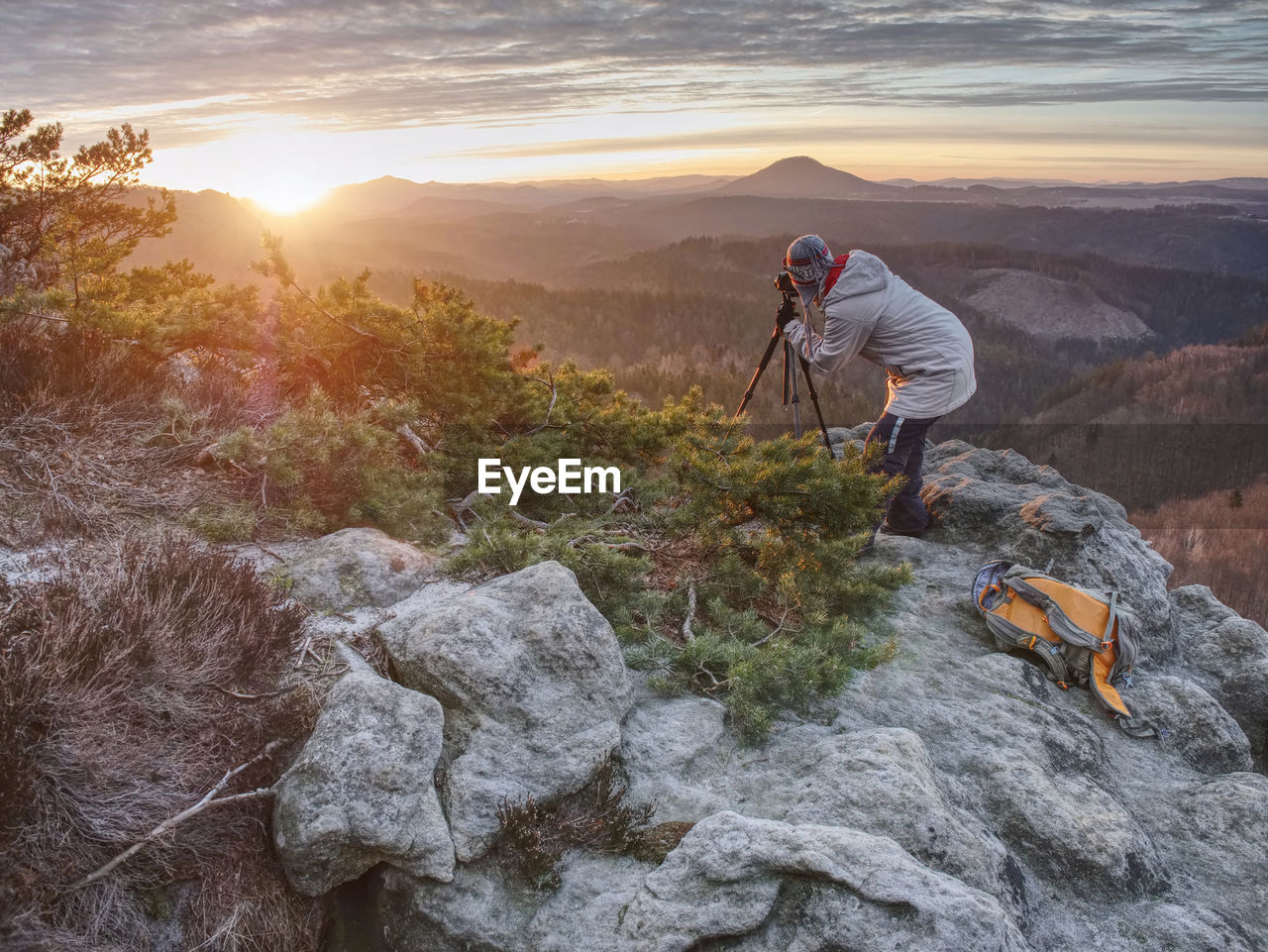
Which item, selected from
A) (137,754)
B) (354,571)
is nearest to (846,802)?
(137,754)

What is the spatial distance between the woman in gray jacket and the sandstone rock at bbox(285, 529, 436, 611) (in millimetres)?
3512

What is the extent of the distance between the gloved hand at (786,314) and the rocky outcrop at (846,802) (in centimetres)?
268

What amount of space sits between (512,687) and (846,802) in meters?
1.66

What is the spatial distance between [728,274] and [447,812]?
138m

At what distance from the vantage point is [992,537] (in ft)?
22.6

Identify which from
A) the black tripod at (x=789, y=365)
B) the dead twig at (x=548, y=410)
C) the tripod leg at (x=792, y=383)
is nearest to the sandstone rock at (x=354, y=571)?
the dead twig at (x=548, y=410)

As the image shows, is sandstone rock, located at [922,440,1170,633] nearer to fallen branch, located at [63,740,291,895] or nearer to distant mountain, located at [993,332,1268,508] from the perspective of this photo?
fallen branch, located at [63,740,291,895]

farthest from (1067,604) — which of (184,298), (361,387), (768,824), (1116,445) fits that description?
(1116,445)

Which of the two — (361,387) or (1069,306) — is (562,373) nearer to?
(361,387)

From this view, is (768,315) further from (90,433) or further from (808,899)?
(808,899)

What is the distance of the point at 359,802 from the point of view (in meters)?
3.11

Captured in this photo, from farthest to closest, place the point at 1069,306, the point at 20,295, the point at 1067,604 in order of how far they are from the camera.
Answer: the point at 1069,306, the point at 20,295, the point at 1067,604

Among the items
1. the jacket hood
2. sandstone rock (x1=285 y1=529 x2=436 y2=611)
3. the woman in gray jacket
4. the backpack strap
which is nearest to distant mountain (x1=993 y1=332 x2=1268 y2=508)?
the woman in gray jacket

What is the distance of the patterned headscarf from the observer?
19.4ft
